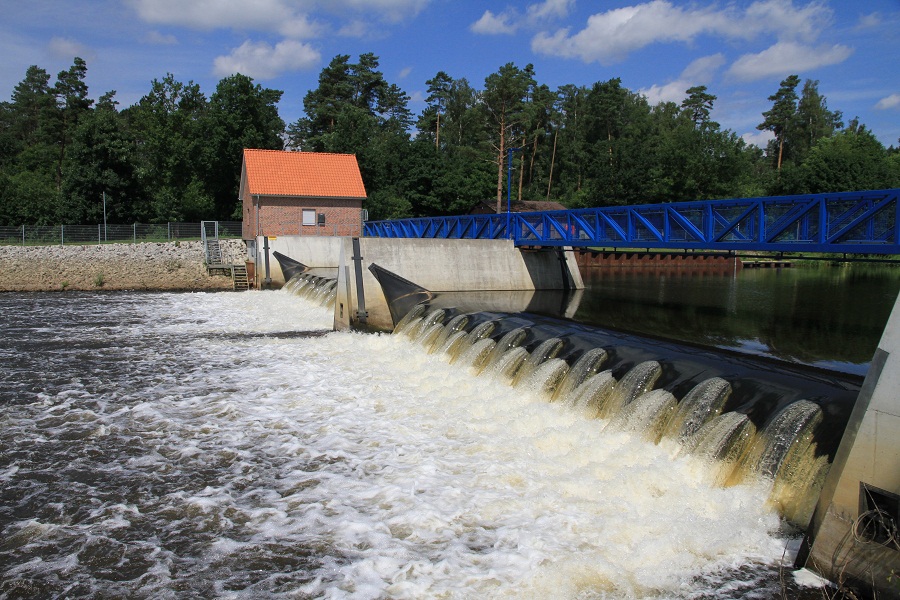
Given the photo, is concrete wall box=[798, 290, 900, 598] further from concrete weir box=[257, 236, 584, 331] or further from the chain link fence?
the chain link fence

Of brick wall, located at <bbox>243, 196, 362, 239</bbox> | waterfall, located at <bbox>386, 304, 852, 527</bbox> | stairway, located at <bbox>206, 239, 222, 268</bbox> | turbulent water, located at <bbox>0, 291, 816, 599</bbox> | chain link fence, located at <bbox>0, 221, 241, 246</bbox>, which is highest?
brick wall, located at <bbox>243, 196, 362, 239</bbox>

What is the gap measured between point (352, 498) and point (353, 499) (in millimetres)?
35

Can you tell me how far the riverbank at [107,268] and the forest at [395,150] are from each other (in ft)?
39.3

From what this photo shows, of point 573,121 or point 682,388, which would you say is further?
point 573,121

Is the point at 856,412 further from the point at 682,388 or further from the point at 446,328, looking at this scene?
the point at 446,328

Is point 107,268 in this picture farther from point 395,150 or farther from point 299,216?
point 395,150

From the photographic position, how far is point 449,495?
7195 millimetres

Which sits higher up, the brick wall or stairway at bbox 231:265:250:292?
the brick wall

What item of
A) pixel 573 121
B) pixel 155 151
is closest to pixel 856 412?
pixel 155 151

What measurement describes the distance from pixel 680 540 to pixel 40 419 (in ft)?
32.4

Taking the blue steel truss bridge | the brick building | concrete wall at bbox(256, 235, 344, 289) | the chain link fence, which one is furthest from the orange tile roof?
the blue steel truss bridge

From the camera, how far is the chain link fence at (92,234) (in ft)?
121

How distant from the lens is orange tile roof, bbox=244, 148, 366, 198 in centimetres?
3844

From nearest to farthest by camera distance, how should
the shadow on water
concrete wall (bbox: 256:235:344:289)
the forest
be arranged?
the shadow on water → concrete wall (bbox: 256:235:344:289) → the forest
